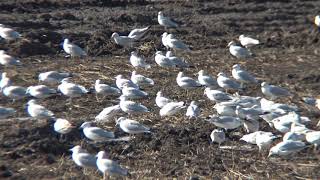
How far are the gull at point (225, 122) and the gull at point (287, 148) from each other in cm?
103

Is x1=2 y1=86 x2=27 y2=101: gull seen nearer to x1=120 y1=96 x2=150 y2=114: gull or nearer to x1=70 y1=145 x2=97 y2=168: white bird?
x1=120 y1=96 x2=150 y2=114: gull

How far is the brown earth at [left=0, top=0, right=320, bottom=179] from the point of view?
33.9 feet

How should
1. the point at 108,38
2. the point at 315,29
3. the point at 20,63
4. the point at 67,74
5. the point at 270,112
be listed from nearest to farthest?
1. the point at 270,112
2. the point at 67,74
3. the point at 20,63
4. the point at 108,38
5. the point at 315,29

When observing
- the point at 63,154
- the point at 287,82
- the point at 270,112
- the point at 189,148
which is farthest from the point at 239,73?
the point at 63,154

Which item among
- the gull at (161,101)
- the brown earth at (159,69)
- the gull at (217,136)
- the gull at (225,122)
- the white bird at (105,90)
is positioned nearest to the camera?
the brown earth at (159,69)

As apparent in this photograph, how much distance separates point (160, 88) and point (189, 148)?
10.7ft

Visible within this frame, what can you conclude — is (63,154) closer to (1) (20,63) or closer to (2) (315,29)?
(1) (20,63)

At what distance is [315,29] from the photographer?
19.2m

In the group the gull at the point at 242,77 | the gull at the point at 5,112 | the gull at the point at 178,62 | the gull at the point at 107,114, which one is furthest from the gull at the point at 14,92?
the gull at the point at 242,77

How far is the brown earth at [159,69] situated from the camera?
10.3 m

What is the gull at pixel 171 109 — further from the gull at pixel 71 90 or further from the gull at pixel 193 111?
the gull at pixel 71 90

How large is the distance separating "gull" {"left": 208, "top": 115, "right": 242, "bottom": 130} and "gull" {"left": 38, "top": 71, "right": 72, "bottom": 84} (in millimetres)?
3319

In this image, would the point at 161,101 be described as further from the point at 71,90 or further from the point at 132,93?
the point at 71,90

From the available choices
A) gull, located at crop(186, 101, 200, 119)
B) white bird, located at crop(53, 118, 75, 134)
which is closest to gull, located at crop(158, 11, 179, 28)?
gull, located at crop(186, 101, 200, 119)
